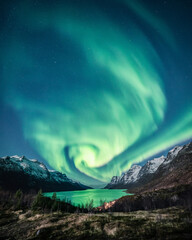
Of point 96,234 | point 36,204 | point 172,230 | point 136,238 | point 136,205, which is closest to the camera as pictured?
point 136,238

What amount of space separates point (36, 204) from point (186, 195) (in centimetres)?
19529

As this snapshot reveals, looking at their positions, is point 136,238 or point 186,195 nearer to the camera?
point 136,238

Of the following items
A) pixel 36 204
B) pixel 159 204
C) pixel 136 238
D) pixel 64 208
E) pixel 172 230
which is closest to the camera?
pixel 136 238

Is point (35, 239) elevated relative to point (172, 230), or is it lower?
lower

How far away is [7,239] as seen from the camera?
167ft

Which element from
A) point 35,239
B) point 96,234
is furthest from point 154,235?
point 35,239

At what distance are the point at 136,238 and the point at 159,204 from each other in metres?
176

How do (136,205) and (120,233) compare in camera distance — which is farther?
(136,205)

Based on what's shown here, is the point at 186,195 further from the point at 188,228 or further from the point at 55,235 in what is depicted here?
the point at 55,235

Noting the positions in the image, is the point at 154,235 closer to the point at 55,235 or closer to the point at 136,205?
the point at 55,235

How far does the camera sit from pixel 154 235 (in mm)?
38875

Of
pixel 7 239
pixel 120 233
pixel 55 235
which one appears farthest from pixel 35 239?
pixel 120 233

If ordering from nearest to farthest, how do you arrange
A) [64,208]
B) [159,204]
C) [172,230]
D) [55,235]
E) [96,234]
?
[172,230] → [96,234] → [55,235] → [64,208] → [159,204]

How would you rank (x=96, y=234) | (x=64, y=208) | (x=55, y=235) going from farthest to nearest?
(x=64, y=208)
(x=55, y=235)
(x=96, y=234)
